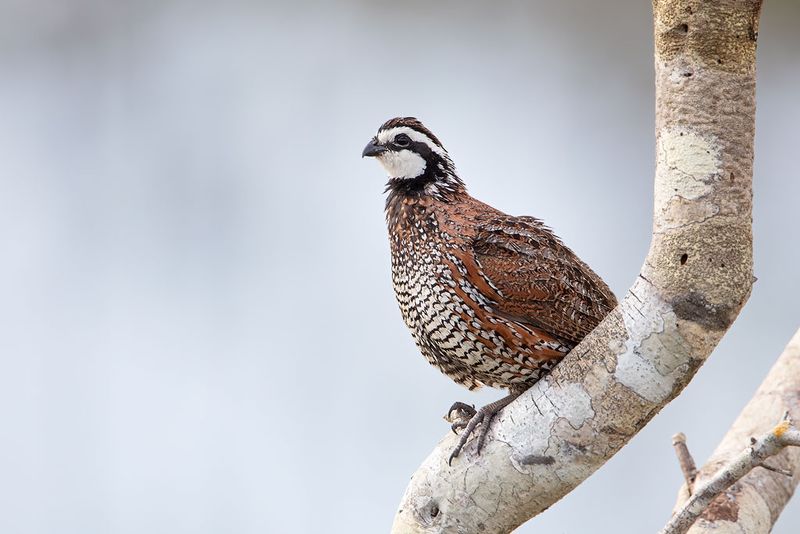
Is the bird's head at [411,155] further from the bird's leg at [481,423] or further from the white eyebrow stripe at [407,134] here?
the bird's leg at [481,423]

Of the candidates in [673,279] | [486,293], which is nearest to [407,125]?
[486,293]

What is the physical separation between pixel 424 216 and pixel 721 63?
1122mm

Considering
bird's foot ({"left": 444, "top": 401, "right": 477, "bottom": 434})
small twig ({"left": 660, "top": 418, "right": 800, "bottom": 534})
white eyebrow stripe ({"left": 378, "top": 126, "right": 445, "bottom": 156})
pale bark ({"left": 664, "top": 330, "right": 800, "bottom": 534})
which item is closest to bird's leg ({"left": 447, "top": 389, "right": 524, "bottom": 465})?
bird's foot ({"left": 444, "top": 401, "right": 477, "bottom": 434})

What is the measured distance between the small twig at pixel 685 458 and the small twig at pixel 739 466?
0.78 m

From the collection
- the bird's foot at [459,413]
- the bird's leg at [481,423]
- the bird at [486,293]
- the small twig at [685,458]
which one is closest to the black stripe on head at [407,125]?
the bird at [486,293]

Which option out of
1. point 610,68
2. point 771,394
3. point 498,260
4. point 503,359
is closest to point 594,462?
point 503,359

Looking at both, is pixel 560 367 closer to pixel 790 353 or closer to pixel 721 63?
pixel 721 63

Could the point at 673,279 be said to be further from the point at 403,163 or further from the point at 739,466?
the point at 403,163

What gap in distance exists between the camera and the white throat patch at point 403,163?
341 cm

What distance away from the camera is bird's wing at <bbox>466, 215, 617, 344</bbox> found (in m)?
3.00

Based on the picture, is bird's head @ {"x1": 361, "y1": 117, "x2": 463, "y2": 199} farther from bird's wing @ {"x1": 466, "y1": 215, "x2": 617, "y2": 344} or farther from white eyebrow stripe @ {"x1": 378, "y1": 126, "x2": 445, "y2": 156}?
bird's wing @ {"x1": 466, "y1": 215, "x2": 617, "y2": 344}

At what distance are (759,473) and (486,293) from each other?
43.0 inches

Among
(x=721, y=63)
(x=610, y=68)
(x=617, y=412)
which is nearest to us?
(x=721, y=63)

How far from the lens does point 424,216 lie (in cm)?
325
